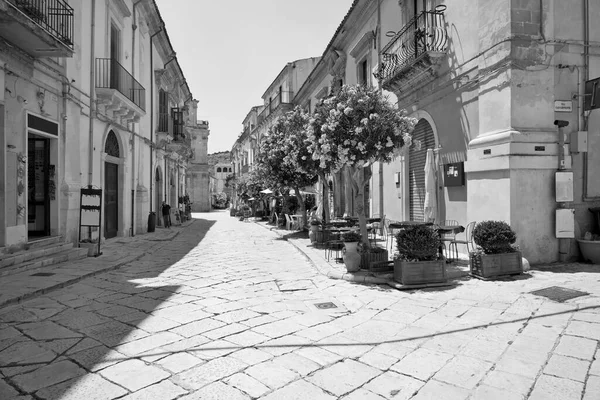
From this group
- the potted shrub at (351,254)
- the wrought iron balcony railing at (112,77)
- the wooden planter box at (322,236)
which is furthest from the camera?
the wooden planter box at (322,236)

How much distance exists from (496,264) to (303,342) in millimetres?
3958

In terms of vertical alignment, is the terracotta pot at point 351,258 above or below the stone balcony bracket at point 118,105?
below

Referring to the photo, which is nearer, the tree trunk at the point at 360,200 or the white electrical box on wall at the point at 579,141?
the white electrical box on wall at the point at 579,141

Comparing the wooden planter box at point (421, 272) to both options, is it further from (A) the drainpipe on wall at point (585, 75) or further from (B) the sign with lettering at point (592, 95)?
(B) the sign with lettering at point (592, 95)

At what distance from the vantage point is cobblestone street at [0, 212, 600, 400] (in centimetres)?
278

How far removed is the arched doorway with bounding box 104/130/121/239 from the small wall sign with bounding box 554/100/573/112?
11.3m

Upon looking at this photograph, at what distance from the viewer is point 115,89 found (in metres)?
10.7

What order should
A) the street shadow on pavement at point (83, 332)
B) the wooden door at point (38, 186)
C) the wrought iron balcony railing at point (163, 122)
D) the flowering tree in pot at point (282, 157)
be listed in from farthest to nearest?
the wrought iron balcony railing at point (163, 122) < the flowering tree in pot at point (282, 157) < the wooden door at point (38, 186) < the street shadow on pavement at point (83, 332)

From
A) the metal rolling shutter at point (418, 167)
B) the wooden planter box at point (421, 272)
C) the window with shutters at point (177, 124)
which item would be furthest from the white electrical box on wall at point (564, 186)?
the window with shutters at point (177, 124)

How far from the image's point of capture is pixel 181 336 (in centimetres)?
382

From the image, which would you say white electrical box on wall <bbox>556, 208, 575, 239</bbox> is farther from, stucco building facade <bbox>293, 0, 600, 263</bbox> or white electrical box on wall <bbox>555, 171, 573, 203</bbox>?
white electrical box on wall <bbox>555, 171, 573, 203</bbox>

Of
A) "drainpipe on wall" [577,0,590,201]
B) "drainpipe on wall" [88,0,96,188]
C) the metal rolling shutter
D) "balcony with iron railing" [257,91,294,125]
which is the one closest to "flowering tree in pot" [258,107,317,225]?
the metal rolling shutter

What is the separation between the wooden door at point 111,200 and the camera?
11930 millimetres

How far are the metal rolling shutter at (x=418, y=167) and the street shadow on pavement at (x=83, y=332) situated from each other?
6289 millimetres
